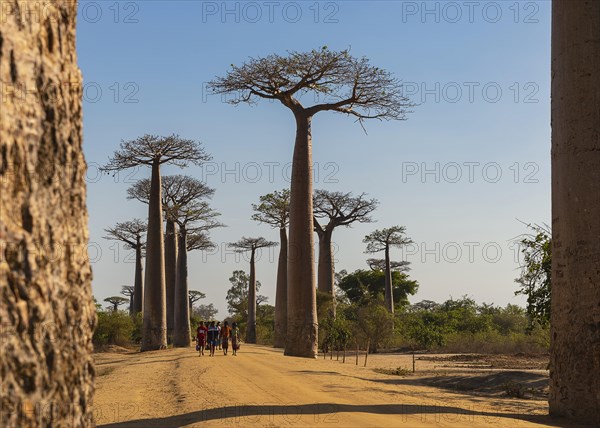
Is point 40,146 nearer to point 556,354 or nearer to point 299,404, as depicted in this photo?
point 299,404

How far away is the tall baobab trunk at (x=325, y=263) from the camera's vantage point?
29.9 metres

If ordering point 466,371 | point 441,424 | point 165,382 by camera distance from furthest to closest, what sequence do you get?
point 466,371 → point 165,382 → point 441,424

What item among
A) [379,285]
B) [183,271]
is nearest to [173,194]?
[183,271]

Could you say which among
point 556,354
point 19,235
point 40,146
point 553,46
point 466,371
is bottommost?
point 466,371

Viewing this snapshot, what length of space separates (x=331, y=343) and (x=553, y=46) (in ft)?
44.9

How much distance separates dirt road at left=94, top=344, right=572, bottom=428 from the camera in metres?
6.04

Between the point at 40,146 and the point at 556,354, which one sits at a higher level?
the point at 40,146

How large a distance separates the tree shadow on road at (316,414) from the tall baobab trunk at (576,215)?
44 cm


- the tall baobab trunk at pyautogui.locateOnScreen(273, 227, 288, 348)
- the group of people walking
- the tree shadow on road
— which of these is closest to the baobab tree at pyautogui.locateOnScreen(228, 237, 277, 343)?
the tall baobab trunk at pyautogui.locateOnScreen(273, 227, 288, 348)

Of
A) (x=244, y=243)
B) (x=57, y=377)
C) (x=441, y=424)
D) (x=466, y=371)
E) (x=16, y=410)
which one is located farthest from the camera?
(x=244, y=243)

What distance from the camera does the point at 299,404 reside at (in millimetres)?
6961

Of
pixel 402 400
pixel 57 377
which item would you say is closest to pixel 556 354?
pixel 402 400

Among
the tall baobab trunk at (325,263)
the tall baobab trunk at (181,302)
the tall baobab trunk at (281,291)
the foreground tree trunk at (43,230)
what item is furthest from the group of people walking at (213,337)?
the foreground tree trunk at (43,230)

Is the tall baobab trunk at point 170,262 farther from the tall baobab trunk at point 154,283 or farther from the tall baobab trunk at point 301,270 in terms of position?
the tall baobab trunk at point 301,270
